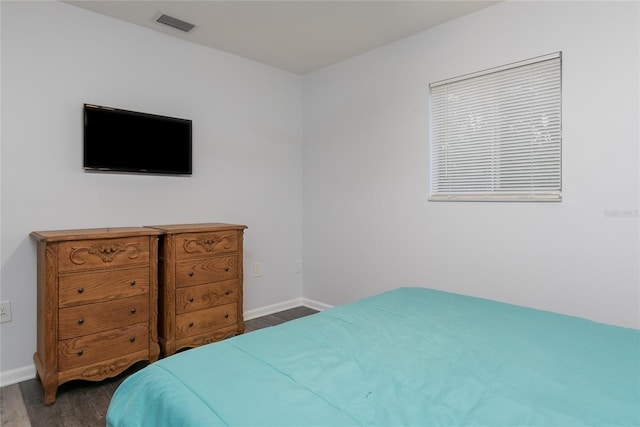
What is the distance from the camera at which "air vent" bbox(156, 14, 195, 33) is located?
2.67 m

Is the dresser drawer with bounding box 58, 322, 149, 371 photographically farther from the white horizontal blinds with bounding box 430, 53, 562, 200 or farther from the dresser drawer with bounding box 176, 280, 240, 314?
the white horizontal blinds with bounding box 430, 53, 562, 200

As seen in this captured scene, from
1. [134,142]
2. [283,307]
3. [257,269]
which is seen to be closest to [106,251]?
[134,142]

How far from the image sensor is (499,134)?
2539 mm

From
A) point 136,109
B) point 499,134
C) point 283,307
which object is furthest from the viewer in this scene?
point 283,307

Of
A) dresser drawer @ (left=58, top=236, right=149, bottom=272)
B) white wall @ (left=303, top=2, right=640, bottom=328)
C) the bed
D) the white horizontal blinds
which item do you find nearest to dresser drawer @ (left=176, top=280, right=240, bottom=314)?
dresser drawer @ (left=58, top=236, right=149, bottom=272)

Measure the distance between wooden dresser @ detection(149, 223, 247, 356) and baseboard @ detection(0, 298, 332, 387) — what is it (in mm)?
672

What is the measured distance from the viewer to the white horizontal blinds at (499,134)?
91.0 inches

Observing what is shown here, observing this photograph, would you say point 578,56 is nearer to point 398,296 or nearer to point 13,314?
point 398,296

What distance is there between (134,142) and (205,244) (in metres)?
0.93

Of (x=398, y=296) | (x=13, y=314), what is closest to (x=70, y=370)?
(x=13, y=314)

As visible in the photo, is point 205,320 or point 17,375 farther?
point 205,320

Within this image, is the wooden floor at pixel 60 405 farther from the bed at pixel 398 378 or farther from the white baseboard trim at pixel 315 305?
the white baseboard trim at pixel 315 305

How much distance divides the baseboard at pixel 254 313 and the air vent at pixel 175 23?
2483 millimetres

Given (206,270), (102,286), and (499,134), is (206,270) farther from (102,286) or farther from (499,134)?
(499,134)
